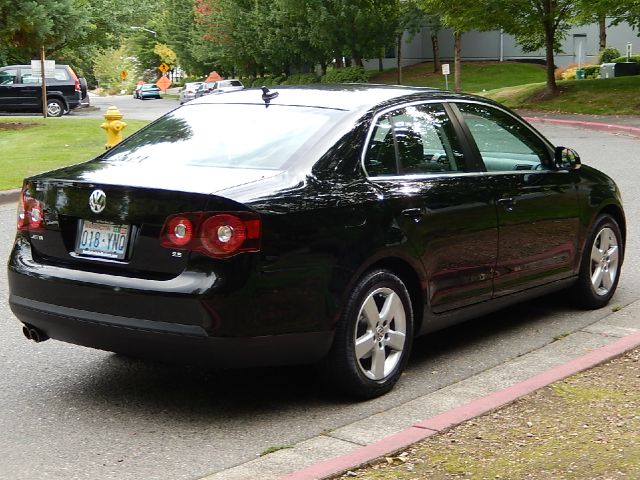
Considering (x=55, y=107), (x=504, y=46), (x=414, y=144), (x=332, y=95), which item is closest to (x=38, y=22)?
(x=55, y=107)

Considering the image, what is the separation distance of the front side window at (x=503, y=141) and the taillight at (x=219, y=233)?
6.98ft

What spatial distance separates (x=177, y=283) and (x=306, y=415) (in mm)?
1001

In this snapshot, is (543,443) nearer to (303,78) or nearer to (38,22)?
(38,22)

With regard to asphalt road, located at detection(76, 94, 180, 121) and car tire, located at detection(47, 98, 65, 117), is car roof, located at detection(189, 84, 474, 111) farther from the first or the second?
car tire, located at detection(47, 98, 65, 117)

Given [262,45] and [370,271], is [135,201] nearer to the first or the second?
[370,271]

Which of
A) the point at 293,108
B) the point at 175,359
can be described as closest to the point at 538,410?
the point at 175,359

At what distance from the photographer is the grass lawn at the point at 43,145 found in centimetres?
1564

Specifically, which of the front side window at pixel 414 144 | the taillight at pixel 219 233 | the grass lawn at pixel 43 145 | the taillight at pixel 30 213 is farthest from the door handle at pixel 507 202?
the grass lawn at pixel 43 145

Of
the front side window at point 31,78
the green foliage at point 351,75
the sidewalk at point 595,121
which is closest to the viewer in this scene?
the sidewalk at point 595,121

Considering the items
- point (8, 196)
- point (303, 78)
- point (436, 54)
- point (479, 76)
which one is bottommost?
point (8, 196)

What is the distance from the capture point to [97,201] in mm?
4875

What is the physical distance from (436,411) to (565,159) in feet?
8.73

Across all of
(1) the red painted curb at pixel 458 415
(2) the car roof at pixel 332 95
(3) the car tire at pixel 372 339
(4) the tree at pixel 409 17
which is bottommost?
(1) the red painted curb at pixel 458 415

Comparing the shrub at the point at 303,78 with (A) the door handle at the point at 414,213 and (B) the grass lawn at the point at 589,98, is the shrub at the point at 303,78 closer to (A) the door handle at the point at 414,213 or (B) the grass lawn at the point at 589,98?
(B) the grass lawn at the point at 589,98
